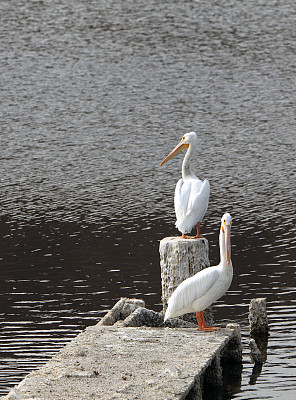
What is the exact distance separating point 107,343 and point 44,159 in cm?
1136

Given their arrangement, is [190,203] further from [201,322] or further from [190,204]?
[201,322]

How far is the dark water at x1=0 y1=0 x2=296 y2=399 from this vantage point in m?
12.2

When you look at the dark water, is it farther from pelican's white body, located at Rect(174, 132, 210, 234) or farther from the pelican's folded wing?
pelican's white body, located at Rect(174, 132, 210, 234)

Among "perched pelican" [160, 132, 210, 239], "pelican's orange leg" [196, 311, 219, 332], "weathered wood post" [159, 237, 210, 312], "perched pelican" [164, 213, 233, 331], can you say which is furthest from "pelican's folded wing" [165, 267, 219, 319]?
"perched pelican" [160, 132, 210, 239]

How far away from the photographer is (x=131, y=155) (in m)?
20.7

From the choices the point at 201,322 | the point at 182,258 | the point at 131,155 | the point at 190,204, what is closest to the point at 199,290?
the point at 201,322

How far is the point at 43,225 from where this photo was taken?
→ 1591 centimetres

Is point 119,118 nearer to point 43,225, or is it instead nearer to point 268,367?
point 43,225

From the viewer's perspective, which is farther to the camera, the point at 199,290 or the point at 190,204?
the point at 190,204

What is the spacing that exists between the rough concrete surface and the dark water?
27.6 inches

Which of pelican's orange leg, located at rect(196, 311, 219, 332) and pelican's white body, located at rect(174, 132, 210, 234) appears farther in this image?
pelican's white body, located at rect(174, 132, 210, 234)

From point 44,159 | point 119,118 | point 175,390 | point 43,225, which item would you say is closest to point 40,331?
point 175,390

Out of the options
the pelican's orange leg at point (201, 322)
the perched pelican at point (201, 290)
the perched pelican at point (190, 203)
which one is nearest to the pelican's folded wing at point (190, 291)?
the perched pelican at point (201, 290)

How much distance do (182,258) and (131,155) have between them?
33.9 feet
